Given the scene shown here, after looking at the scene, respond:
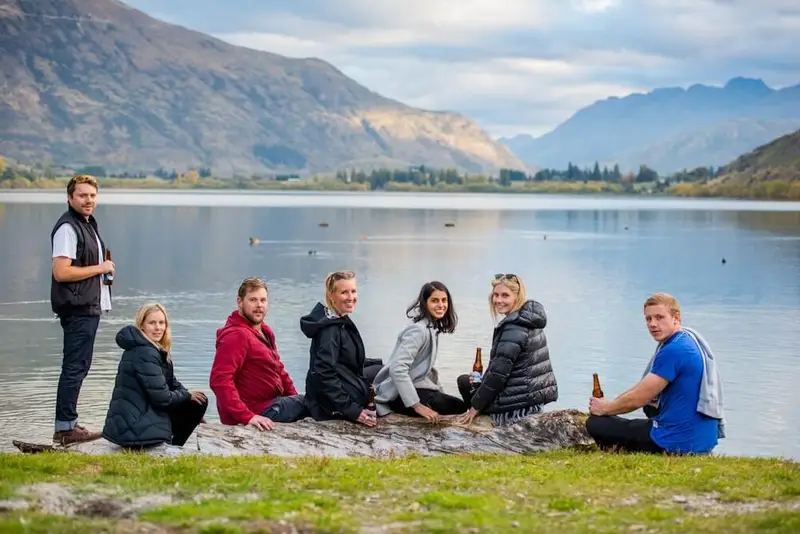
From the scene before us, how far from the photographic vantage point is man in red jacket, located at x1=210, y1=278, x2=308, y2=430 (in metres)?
13.8

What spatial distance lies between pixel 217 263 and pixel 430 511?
57.4 metres

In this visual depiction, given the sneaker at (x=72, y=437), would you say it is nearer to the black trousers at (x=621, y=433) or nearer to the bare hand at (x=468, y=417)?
the bare hand at (x=468, y=417)

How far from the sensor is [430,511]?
366 inches

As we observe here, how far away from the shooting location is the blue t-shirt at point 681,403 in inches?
494

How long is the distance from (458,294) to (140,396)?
3651 centimetres

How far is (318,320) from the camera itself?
1369 centimetres

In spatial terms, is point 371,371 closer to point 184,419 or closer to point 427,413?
point 427,413

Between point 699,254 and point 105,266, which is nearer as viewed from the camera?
point 105,266

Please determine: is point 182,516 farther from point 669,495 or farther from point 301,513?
point 669,495

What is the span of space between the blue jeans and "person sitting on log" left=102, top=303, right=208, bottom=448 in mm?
1507

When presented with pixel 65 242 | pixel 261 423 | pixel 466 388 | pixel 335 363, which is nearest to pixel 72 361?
pixel 65 242

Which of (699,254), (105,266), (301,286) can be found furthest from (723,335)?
(699,254)

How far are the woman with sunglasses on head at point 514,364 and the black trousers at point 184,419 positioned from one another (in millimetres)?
3289

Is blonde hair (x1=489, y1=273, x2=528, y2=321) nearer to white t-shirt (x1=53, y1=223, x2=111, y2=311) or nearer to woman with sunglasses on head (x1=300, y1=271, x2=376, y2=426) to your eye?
woman with sunglasses on head (x1=300, y1=271, x2=376, y2=426)
